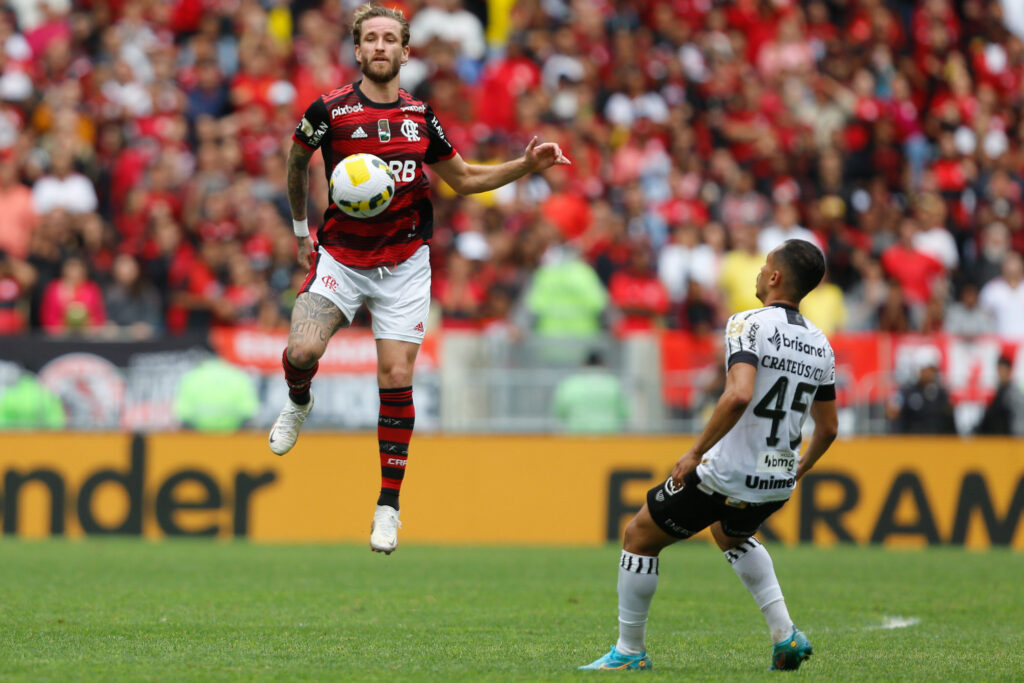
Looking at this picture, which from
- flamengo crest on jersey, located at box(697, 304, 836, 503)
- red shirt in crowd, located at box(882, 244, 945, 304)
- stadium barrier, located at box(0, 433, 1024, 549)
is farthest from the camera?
red shirt in crowd, located at box(882, 244, 945, 304)

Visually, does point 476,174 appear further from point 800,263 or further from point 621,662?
point 621,662

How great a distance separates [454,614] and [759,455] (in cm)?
322

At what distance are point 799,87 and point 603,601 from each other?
12.7 metres

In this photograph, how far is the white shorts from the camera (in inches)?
325

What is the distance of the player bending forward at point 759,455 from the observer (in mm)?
6770

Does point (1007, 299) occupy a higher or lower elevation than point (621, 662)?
higher

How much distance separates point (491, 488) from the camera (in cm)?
1582

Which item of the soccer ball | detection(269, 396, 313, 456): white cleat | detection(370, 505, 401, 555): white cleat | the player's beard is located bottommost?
detection(370, 505, 401, 555): white cleat

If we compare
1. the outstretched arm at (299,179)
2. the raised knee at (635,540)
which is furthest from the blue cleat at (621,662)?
the outstretched arm at (299,179)

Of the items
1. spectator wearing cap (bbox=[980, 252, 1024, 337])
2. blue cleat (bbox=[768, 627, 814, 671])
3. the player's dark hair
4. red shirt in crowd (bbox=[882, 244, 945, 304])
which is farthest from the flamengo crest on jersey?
red shirt in crowd (bbox=[882, 244, 945, 304])

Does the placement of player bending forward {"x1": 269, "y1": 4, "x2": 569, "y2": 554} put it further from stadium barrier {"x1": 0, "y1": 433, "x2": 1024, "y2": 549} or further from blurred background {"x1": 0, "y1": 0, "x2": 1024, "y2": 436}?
stadium barrier {"x1": 0, "y1": 433, "x2": 1024, "y2": 549}

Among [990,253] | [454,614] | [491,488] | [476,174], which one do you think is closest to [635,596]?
[454,614]

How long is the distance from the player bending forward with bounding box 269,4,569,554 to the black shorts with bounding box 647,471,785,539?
1.63 metres

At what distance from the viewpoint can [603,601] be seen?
33.8ft
